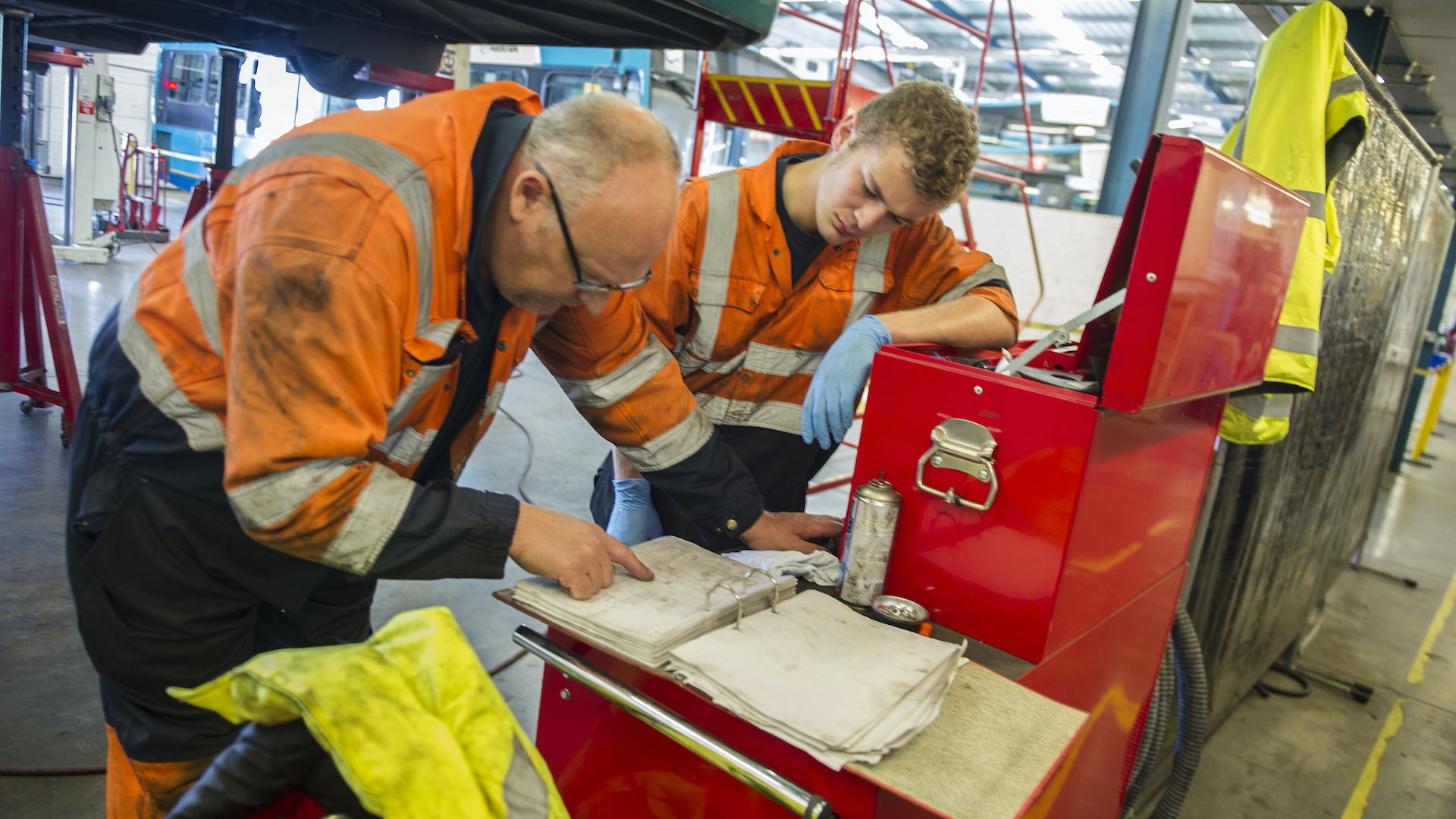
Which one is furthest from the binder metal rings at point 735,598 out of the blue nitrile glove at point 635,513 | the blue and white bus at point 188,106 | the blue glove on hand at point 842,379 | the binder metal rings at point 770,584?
the blue and white bus at point 188,106

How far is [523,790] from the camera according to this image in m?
0.84

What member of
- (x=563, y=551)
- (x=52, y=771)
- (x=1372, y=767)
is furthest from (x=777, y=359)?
(x=1372, y=767)

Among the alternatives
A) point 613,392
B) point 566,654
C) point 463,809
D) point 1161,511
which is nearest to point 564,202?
point 613,392

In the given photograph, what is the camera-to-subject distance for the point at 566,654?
1152mm

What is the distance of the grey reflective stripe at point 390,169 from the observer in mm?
998

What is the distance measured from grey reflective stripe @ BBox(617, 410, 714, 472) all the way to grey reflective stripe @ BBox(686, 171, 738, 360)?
23cm

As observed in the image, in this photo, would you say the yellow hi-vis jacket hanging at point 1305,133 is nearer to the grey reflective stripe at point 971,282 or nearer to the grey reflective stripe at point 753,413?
the grey reflective stripe at point 971,282

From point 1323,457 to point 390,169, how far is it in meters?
3.40

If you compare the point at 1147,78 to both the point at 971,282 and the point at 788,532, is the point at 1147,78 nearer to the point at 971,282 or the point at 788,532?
the point at 971,282

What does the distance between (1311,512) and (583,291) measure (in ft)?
10.8

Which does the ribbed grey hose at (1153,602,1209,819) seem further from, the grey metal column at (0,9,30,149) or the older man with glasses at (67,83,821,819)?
the grey metal column at (0,9,30,149)

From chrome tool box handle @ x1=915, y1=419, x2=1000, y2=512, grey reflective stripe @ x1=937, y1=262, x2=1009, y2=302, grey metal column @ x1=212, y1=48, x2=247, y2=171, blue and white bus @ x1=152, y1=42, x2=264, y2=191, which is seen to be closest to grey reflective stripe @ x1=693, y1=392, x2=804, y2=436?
grey reflective stripe @ x1=937, y1=262, x2=1009, y2=302

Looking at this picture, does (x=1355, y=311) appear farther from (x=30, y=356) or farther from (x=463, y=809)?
(x=30, y=356)

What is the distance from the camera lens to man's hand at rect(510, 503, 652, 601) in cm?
113
